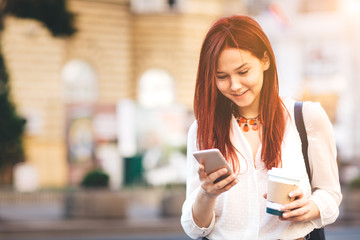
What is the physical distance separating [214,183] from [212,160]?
0.36 ft

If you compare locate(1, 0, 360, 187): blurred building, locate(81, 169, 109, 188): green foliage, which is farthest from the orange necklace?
locate(1, 0, 360, 187): blurred building

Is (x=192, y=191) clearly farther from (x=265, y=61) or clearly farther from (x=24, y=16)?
(x=24, y=16)

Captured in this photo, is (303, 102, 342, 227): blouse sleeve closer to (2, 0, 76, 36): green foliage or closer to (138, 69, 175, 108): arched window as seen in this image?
(2, 0, 76, 36): green foliage

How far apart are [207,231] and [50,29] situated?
13.5 m

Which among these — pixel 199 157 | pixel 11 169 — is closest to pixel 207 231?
pixel 199 157

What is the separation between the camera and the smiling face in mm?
2779

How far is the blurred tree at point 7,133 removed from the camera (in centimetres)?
1930

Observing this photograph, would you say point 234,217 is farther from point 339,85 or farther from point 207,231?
point 339,85

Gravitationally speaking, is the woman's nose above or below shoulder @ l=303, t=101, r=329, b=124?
above

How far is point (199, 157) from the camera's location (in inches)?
103

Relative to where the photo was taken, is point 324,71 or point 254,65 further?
point 324,71

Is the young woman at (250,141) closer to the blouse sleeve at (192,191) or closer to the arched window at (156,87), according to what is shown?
the blouse sleeve at (192,191)

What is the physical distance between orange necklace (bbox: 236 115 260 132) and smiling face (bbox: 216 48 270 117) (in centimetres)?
8

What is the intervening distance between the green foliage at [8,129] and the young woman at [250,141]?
48.6 ft
